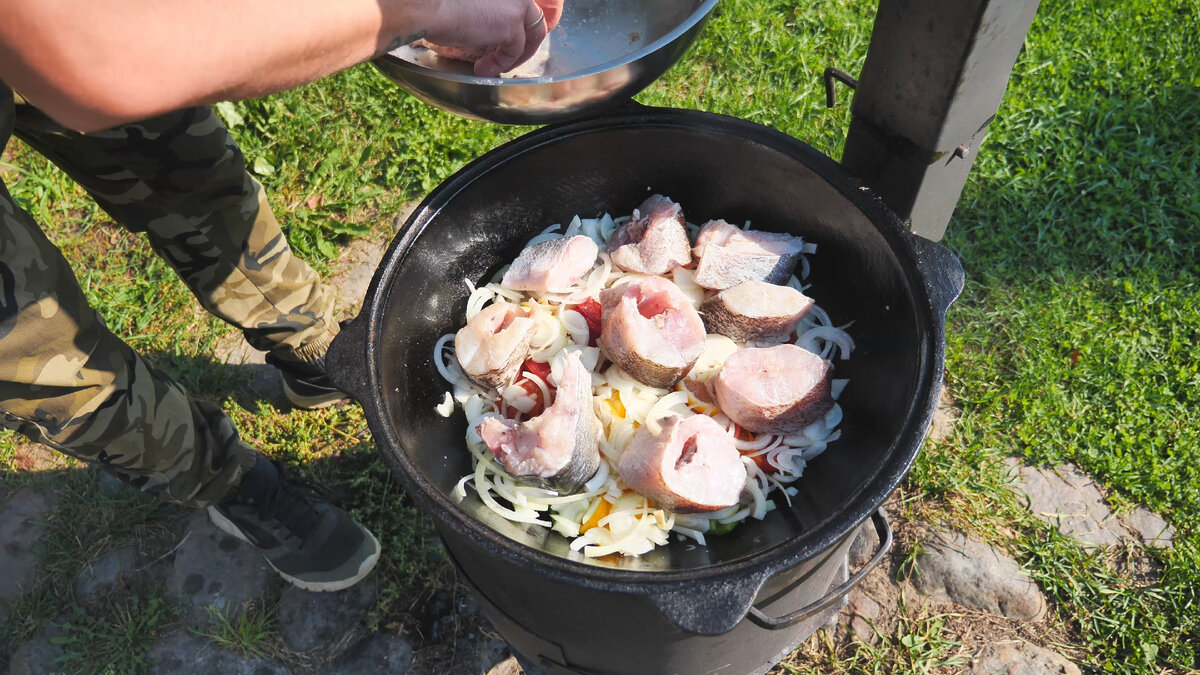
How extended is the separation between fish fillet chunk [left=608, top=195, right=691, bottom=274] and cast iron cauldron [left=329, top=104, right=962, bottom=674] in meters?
0.15

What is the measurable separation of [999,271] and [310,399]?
327 centimetres

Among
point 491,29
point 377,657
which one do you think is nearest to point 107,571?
point 377,657

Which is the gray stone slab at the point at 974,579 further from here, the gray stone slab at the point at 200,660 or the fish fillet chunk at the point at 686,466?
the gray stone slab at the point at 200,660

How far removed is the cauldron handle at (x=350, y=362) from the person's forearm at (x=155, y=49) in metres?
0.69

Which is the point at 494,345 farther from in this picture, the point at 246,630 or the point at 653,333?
the point at 246,630

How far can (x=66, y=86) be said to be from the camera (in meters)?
1.40

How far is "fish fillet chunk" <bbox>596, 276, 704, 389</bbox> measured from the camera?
2273 mm

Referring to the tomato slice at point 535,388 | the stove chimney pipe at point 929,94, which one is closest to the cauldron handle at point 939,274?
the stove chimney pipe at point 929,94

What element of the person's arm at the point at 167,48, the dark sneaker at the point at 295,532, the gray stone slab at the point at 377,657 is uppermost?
the person's arm at the point at 167,48

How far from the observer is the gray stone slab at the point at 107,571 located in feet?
10.9

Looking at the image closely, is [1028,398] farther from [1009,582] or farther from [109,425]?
[109,425]

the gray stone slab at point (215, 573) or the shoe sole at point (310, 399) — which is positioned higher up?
the shoe sole at point (310, 399)

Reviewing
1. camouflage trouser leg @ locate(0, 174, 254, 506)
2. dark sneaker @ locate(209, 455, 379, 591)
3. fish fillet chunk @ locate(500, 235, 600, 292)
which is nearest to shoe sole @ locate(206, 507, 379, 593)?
dark sneaker @ locate(209, 455, 379, 591)

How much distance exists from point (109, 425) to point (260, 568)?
4.03ft
